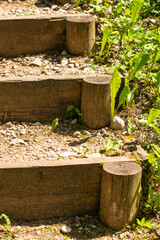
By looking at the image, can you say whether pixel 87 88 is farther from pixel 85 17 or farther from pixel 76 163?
pixel 85 17

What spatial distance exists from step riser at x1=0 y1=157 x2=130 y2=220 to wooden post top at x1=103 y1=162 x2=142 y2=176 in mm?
43

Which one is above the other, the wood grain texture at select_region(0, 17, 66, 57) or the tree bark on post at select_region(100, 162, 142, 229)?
the wood grain texture at select_region(0, 17, 66, 57)

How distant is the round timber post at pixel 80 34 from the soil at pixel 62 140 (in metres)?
0.08

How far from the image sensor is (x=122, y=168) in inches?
78.3

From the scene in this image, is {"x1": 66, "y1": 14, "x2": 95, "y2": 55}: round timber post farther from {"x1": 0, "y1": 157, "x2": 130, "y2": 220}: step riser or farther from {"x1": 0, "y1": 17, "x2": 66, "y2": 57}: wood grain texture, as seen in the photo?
{"x1": 0, "y1": 157, "x2": 130, "y2": 220}: step riser

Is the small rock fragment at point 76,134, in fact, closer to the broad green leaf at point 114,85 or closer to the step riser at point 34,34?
the broad green leaf at point 114,85

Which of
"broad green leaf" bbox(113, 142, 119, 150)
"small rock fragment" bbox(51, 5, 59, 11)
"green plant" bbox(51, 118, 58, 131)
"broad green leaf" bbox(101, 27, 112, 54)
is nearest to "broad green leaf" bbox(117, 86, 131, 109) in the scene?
"broad green leaf" bbox(113, 142, 119, 150)

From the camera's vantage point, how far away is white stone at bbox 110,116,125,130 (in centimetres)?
234

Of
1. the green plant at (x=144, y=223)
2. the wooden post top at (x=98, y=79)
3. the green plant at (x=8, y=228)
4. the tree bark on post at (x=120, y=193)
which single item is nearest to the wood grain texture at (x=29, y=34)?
the wooden post top at (x=98, y=79)

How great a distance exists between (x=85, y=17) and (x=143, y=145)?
106 cm

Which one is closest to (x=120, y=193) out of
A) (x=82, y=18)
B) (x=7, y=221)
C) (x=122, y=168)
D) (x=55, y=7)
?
(x=122, y=168)

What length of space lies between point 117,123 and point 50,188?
583 millimetres

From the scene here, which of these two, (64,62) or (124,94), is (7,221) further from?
(64,62)

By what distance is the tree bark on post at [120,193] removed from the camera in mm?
1951
